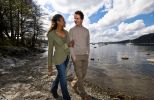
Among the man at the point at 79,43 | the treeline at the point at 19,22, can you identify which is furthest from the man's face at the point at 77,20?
the treeline at the point at 19,22

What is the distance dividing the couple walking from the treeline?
106 ft

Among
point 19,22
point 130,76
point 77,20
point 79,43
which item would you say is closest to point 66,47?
point 79,43

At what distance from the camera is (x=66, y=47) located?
249 inches

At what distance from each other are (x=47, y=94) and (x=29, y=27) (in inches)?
1670

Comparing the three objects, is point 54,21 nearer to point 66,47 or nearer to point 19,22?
point 66,47

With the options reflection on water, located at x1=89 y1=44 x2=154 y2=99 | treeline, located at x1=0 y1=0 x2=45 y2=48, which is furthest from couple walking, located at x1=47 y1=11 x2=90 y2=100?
treeline, located at x1=0 y1=0 x2=45 y2=48

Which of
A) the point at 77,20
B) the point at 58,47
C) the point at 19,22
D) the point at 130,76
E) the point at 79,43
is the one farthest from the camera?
the point at 19,22

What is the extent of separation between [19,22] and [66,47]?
41991mm

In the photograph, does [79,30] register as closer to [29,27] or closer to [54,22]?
[54,22]

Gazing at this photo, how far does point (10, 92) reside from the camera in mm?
9133

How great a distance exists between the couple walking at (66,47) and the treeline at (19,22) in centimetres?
3216

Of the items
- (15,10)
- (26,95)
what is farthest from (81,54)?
(15,10)

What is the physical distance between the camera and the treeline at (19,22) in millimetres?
38872

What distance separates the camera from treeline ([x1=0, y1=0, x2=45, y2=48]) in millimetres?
38872
